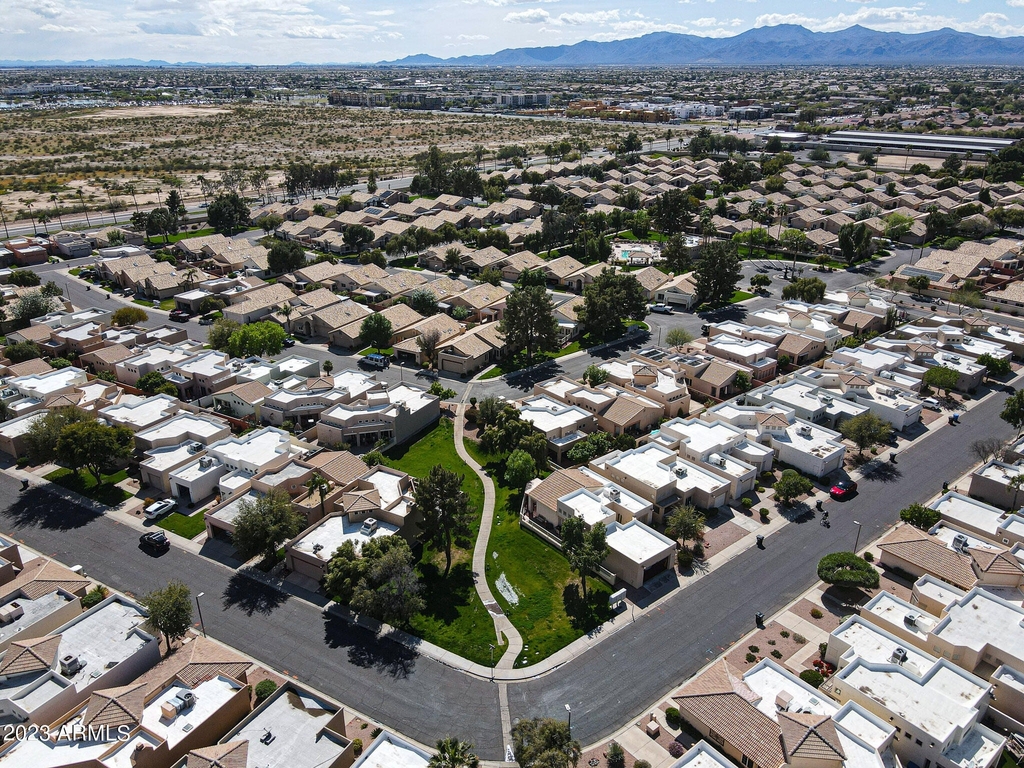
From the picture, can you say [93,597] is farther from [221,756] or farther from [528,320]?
[528,320]

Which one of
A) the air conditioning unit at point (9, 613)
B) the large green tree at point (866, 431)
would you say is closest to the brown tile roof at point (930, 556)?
the large green tree at point (866, 431)

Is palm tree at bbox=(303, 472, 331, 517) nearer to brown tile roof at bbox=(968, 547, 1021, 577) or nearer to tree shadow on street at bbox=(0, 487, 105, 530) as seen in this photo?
tree shadow on street at bbox=(0, 487, 105, 530)

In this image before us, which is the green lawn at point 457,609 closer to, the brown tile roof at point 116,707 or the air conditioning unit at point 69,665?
the brown tile roof at point 116,707

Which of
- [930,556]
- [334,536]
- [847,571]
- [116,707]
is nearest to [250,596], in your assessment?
[334,536]

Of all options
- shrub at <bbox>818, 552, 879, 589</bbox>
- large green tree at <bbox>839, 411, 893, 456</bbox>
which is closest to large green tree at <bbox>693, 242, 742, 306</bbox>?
large green tree at <bbox>839, 411, 893, 456</bbox>

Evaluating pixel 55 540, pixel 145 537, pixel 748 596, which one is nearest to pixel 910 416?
pixel 748 596
